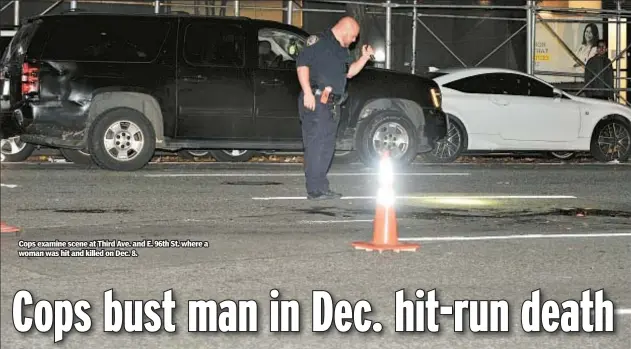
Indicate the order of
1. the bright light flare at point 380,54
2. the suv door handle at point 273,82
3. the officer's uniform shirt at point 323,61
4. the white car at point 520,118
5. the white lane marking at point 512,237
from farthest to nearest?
the bright light flare at point 380,54
the white car at point 520,118
the suv door handle at point 273,82
the officer's uniform shirt at point 323,61
the white lane marking at point 512,237

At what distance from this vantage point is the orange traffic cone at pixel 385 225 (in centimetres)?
999

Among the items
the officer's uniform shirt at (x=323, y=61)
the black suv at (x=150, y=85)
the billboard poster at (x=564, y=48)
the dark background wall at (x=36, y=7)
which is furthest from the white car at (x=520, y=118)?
the dark background wall at (x=36, y=7)

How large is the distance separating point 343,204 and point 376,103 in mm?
4560

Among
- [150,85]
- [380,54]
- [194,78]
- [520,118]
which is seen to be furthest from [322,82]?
[380,54]

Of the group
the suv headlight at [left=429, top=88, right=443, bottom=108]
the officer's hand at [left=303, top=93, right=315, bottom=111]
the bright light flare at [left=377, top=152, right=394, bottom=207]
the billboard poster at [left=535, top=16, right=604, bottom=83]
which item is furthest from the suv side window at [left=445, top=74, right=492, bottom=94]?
the bright light flare at [left=377, top=152, right=394, bottom=207]

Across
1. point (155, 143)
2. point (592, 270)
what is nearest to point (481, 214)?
point (592, 270)

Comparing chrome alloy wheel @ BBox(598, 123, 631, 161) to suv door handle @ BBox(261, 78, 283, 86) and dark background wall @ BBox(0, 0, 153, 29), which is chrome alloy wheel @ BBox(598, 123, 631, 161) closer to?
suv door handle @ BBox(261, 78, 283, 86)

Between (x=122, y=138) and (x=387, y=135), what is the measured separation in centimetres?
343

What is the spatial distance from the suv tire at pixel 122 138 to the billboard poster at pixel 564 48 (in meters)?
11.5

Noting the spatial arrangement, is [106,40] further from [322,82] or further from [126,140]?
[322,82]

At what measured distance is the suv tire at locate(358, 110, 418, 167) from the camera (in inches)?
680

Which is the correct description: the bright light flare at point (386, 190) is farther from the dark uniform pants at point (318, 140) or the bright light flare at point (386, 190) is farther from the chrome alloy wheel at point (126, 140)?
the chrome alloy wheel at point (126, 140)

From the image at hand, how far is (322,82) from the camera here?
12.9 m

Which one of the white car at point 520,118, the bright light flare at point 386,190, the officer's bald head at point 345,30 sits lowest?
the bright light flare at point 386,190
